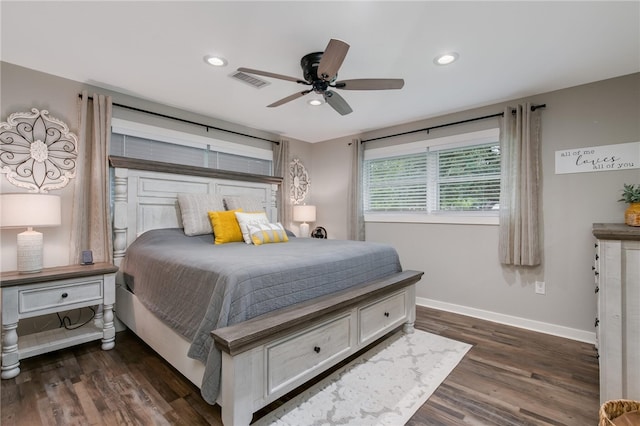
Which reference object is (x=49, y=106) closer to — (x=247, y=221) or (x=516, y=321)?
(x=247, y=221)

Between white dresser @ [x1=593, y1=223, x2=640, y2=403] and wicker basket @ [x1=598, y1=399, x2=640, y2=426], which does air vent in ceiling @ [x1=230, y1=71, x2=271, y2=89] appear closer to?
white dresser @ [x1=593, y1=223, x2=640, y2=403]

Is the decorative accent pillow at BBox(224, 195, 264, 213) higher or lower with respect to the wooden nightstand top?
higher

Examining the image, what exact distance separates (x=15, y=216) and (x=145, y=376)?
147cm

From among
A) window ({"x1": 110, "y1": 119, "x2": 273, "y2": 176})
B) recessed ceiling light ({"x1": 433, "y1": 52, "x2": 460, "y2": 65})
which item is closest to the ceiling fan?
recessed ceiling light ({"x1": 433, "y1": 52, "x2": 460, "y2": 65})

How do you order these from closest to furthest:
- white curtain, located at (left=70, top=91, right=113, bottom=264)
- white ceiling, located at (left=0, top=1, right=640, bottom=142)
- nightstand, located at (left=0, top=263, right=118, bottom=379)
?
white ceiling, located at (left=0, top=1, right=640, bottom=142) < nightstand, located at (left=0, top=263, right=118, bottom=379) < white curtain, located at (left=70, top=91, right=113, bottom=264)

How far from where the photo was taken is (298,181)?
4914 millimetres

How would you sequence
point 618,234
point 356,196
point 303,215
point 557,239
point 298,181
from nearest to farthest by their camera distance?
point 618,234 → point 557,239 → point 356,196 → point 303,215 → point 298,181

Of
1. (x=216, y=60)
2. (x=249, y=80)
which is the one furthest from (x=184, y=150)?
(x=216, y=60)

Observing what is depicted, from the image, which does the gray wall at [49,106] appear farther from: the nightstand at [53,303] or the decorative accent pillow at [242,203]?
the decorative accent pillow at [242,203]

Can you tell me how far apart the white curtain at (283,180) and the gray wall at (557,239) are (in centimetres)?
198

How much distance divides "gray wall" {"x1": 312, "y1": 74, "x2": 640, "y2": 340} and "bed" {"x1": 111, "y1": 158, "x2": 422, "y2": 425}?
103 centimetres

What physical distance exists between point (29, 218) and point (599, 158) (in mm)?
4718

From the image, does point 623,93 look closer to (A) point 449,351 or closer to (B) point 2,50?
(A) point 449,351

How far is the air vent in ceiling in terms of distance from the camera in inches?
104
